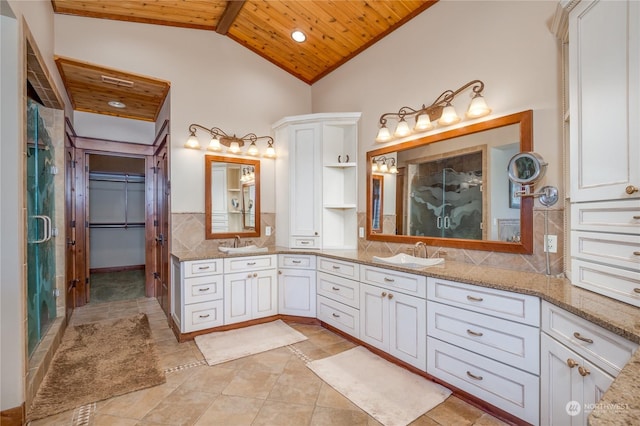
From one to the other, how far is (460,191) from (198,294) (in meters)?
2.74

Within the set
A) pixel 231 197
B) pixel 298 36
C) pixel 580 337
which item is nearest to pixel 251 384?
pixel 580 337

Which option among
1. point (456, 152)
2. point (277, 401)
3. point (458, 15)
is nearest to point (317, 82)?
point (458, 15)

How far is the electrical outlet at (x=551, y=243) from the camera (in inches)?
82.7

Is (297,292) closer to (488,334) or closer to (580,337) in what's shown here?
(488,334)

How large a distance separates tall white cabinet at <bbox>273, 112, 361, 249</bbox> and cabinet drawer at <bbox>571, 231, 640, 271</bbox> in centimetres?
228

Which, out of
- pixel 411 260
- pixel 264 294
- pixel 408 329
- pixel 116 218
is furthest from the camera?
pixel 116 218

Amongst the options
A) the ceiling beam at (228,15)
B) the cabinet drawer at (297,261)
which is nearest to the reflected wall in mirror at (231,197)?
the cabinet drawer at (297,261)

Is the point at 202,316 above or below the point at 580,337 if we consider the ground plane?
below

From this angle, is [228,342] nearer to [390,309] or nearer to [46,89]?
[390,309]

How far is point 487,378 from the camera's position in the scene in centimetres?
191

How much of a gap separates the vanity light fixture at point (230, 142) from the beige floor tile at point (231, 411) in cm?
261

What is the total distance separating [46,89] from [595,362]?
4.28m

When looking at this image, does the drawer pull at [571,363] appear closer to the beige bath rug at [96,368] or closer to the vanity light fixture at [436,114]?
the vanity light fixture at [436,114]

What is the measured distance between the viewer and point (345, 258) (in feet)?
9.89
